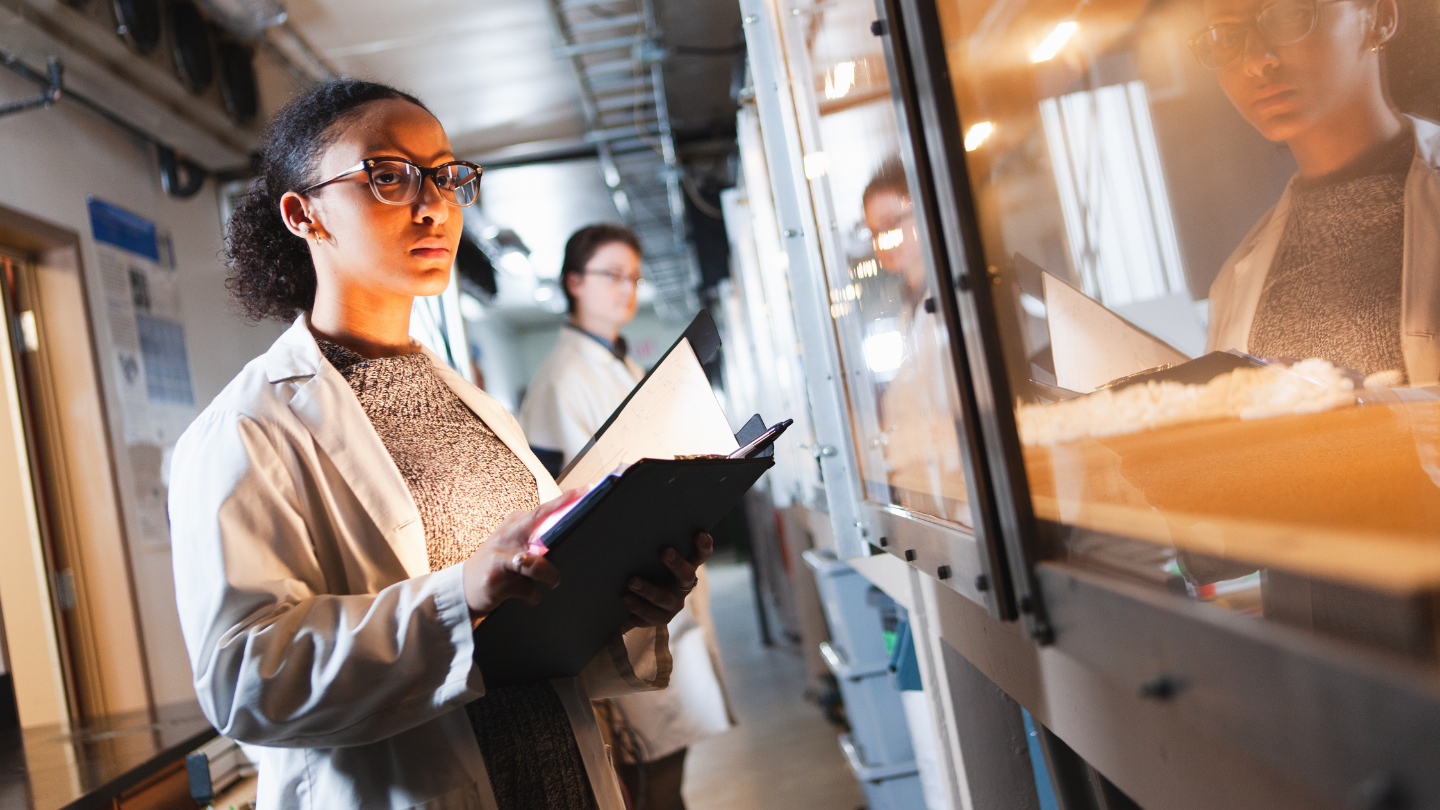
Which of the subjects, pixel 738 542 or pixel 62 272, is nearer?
pixel 62 272

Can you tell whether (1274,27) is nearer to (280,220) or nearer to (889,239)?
(889,239)

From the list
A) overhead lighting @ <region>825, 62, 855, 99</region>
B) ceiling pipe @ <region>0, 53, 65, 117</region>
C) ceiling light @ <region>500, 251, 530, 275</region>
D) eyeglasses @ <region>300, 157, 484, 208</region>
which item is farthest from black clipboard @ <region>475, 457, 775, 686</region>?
ceiling light @ <region>500, 251, 530, 275</region>

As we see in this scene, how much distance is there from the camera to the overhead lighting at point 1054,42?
164 centimetres

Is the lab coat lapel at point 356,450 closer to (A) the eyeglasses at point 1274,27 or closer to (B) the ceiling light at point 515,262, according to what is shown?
(A) the eyeglasses at point 1274,27

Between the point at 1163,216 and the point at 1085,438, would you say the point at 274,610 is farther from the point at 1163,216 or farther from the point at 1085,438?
the point at 1163,216

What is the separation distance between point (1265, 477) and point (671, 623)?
4.81 feet

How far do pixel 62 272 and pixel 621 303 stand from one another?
6.88 ft

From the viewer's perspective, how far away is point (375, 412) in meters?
1.09

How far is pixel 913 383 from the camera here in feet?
4.30

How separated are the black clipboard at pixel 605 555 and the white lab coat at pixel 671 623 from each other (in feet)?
3.37

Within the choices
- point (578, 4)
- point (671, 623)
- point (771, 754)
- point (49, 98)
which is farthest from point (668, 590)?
point (578, 4)

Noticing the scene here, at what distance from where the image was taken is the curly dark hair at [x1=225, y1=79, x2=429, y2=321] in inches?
44.9

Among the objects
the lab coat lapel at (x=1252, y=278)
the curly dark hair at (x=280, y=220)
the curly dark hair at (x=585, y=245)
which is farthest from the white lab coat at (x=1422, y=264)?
the curly dark hair at (x=585, y=245)

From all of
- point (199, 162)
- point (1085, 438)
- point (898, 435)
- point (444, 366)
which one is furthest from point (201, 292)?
point (1085, 438)
